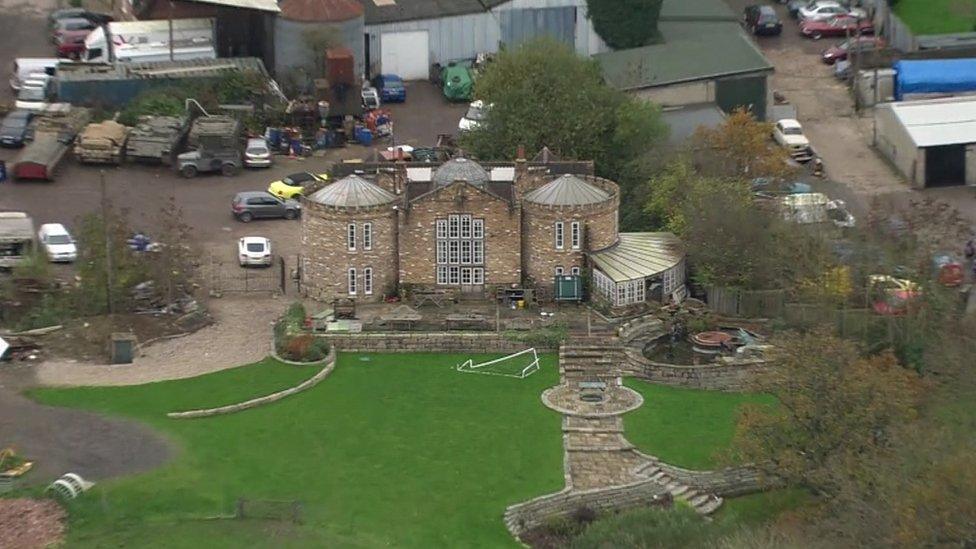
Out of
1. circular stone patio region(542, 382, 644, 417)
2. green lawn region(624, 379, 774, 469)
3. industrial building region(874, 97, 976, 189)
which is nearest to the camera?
green lawn region(624, 379, 774, 469)

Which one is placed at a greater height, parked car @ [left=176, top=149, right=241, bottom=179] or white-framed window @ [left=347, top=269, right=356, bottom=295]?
parked car @ [left=176, top=149, right=241, bottom=179]

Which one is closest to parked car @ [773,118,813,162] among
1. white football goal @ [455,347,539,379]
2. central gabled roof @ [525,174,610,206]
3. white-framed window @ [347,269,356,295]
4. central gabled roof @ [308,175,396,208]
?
central gabled roof @ [525,174,610,206]

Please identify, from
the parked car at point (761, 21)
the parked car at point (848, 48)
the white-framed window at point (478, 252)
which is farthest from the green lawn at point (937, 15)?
the white-framed window at point (478, 252)

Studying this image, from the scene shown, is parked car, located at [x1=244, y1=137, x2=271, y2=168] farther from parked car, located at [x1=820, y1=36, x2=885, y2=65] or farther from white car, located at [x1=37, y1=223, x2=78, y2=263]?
parked car, located at [x1=820, y1=36, x2=885, y2=65]

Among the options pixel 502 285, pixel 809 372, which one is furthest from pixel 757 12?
pixel 809 372

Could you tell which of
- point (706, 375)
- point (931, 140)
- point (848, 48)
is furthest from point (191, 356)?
point (848, 48)

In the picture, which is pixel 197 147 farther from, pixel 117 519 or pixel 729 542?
pixel 729 542

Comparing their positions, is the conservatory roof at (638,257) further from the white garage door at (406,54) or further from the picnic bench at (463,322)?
the white garage door at (406,54)
